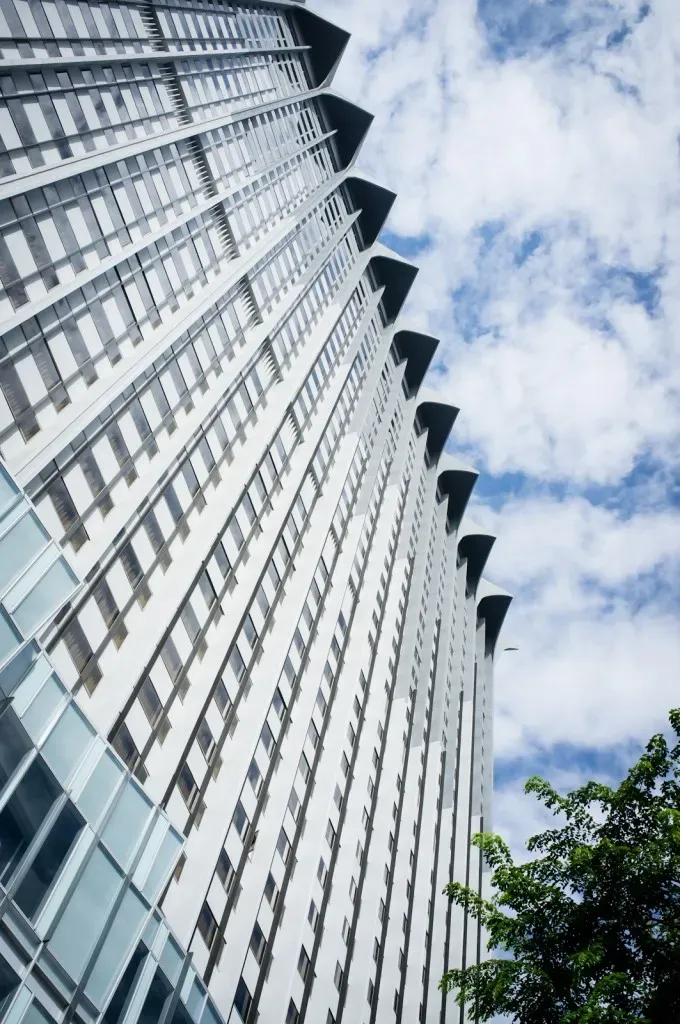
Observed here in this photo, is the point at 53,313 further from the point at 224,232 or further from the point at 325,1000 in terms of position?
the point at 325,1000

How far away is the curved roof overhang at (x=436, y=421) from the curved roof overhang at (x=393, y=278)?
33.4 ft

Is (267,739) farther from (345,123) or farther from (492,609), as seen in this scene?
(492,609)

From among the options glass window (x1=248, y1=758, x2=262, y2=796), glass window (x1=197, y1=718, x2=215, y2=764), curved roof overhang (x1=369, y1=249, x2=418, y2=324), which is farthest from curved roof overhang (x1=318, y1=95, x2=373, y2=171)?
glass window (x1=197, y1=718, x2=215, y2=764)

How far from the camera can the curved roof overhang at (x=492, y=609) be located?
97.1 m

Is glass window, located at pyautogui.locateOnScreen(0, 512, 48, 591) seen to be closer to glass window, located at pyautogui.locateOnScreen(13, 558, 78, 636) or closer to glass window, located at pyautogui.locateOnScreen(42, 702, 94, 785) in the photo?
glass window, located at pyautogui.locateOnScreen(13, 558, 78, 636)

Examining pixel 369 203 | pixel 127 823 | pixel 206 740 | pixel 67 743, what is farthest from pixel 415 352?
pixel 67 743

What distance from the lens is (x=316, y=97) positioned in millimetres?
65125

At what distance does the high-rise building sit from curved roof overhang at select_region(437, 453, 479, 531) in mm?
29097

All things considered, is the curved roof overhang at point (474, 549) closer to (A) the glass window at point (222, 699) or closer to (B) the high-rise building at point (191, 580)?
(B) the high-rise building at point (191, 580)

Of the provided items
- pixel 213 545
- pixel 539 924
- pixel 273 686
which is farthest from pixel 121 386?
pixel 539 924

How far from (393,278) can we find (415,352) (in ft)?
24.1

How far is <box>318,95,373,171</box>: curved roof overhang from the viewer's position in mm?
66062

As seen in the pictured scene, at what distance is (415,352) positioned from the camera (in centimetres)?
7400

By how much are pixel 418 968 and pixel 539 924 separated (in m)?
32.6
